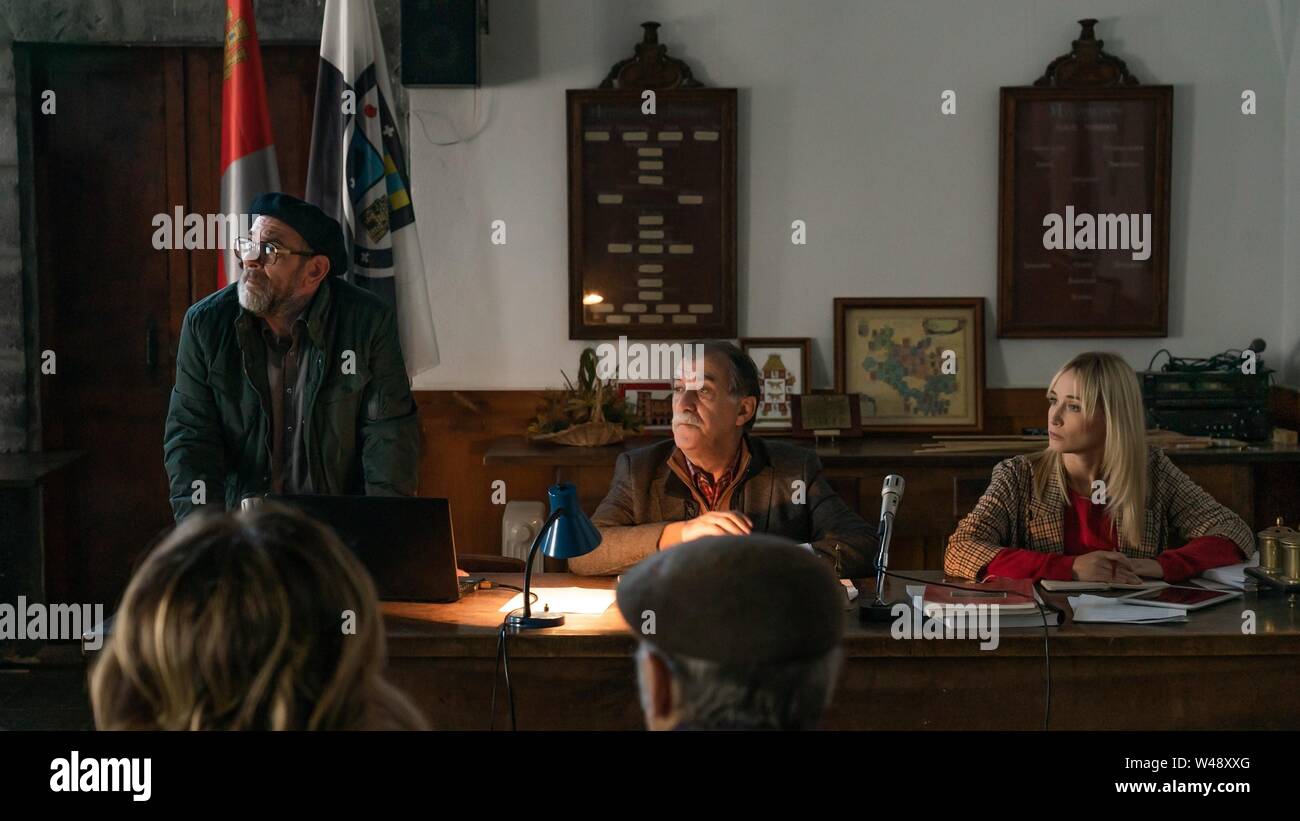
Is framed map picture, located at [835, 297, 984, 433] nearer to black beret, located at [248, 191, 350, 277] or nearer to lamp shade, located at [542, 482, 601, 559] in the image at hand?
black beret, located at [248, 191, 350, 277]

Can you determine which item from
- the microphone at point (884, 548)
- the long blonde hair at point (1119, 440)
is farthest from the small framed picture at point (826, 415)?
the microphone at point (884, 548)

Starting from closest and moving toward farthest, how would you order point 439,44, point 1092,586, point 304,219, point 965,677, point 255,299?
1. point 965,677
2. point 1092,586
3. point 255,299
4. point 304,219
5. point 439,44

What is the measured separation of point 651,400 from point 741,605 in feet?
12.6

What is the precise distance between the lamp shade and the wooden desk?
0.18 m

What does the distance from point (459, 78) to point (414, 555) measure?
257cm

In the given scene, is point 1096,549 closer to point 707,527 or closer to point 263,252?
point 707,527

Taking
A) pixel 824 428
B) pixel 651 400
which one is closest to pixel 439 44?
pixel 651 400

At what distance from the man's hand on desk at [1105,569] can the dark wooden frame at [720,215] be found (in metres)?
2.32

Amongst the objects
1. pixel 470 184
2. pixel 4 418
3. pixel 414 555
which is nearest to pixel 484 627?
pixel 414 555

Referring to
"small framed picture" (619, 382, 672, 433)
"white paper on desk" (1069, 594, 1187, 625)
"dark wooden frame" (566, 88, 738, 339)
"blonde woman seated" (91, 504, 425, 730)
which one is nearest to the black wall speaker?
"dark wooden frame" (566, 88, 738, 339)

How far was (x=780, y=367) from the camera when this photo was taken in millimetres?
5137

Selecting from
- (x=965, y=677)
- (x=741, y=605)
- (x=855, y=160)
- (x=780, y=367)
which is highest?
(x=855, y=160)

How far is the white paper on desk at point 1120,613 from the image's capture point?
2.69 m
